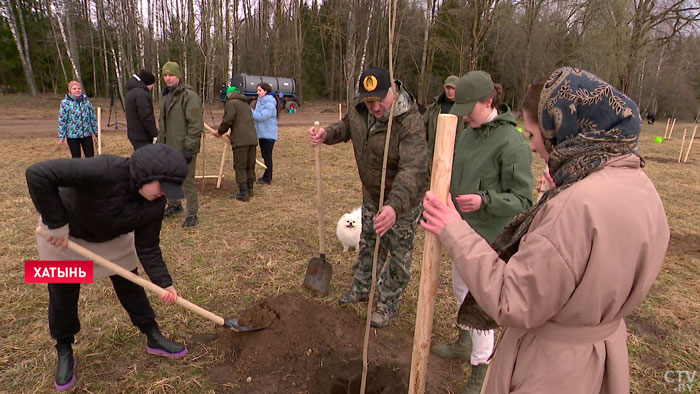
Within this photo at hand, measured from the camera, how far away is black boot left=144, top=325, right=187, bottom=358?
2914 mm

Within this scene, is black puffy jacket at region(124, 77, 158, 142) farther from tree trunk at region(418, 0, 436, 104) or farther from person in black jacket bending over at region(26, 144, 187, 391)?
tree trunk at region(418, 0, 436, 104)

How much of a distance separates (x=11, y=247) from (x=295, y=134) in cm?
1074

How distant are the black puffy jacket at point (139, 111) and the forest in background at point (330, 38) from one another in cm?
1195

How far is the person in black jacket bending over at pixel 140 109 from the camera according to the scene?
531 cm

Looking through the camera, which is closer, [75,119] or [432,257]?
[432,257]

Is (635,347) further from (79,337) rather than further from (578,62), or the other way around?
(578,62)

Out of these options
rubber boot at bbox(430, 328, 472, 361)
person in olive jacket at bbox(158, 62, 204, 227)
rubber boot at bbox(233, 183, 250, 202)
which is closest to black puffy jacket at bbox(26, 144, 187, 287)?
rubber boot at bbox(430, 328, 472, 361)

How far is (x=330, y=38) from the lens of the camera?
96.3 ft

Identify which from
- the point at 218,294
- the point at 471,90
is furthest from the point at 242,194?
the point at 471,90

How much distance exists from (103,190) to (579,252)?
2.24 metres

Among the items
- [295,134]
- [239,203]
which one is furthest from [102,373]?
[295,134]

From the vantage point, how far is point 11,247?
15.0 feet

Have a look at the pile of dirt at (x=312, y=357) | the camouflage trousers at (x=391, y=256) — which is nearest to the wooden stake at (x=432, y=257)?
the pile of dirt at (x=312, y=357)

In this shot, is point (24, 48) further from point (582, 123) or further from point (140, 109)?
point (582, 123)
